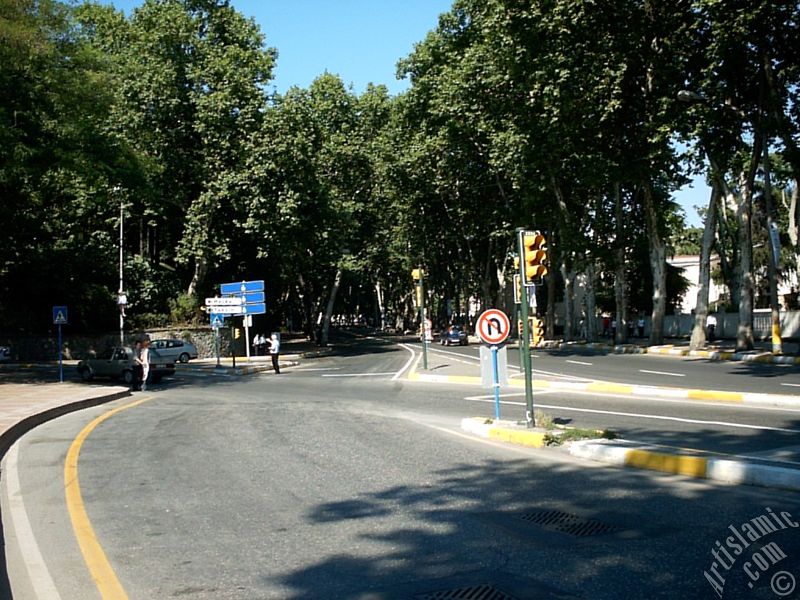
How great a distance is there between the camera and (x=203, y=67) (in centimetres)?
4269

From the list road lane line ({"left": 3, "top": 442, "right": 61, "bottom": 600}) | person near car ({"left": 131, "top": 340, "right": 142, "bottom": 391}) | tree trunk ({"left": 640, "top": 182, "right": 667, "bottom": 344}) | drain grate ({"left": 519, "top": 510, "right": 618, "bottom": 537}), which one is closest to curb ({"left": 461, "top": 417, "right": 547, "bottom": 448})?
drain grate ({"left": 519, "top": 510, "right": 618, "bottom": 537})

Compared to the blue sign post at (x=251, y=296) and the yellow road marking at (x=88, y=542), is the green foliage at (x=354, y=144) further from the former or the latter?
the yellow road marking at (x=88, y=542)

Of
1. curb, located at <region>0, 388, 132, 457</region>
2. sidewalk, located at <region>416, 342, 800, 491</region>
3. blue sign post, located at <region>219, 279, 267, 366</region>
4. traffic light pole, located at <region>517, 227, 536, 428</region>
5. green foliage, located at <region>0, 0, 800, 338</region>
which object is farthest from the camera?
blue sign post, located at <region>219, 279, 267, 366</region>

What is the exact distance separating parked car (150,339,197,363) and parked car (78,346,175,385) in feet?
36.3

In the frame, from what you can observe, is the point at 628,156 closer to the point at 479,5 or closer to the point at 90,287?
the point at 479,5

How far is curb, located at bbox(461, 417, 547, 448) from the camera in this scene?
10.5 m

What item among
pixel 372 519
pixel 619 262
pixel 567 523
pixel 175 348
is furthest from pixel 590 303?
pixel 372 519

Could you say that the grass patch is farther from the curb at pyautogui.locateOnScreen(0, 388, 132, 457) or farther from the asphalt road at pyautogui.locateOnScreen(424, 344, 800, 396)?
the curb at pyautogui.locateOnScreen(0, 388, 132, 457)

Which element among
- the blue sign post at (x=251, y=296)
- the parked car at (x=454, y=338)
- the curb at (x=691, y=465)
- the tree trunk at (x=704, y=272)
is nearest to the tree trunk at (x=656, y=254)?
the tree trunk at (x=704, y=272)

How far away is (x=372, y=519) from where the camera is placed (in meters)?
6.78

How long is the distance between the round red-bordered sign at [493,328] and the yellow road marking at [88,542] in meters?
6.38

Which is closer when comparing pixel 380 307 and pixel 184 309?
pixel 184 309

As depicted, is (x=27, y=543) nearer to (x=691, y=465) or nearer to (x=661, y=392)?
(x=691, y=465)

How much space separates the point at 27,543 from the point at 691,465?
6591 millimetres
